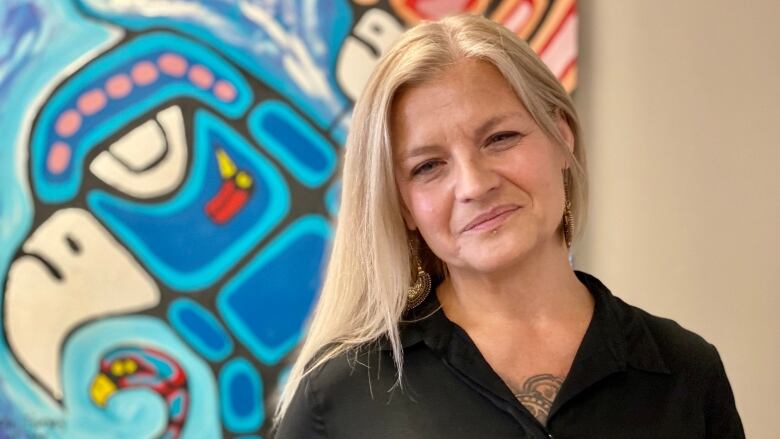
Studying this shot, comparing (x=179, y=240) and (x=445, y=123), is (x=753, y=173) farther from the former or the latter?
(x=179, y=240)

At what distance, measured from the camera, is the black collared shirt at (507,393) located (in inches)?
35.9

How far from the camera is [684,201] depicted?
5.15 ft

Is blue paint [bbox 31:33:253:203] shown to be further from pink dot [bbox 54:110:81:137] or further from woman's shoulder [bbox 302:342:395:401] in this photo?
woman's shoulder [bbox 302:342:395:401]

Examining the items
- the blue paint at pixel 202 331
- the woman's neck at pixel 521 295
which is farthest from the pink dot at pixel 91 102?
the woman's neck at pixel 521 295

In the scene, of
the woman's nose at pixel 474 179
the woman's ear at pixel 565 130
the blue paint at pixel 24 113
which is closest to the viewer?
the woman's nose at pixel 474 179

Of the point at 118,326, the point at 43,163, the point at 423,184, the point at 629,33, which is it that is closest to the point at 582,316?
the point at 423,184

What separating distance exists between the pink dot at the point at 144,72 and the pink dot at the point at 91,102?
0.07m

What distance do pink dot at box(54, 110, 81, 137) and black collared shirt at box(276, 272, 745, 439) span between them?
2.70ft

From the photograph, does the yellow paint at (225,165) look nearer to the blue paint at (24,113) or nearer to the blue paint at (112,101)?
the blue paint at (112,101)

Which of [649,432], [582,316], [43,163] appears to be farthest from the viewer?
[43,163]

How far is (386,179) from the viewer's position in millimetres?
976

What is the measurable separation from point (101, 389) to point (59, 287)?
206 mm

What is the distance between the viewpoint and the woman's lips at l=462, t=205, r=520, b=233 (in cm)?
92

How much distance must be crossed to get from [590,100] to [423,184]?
0.73 metres
